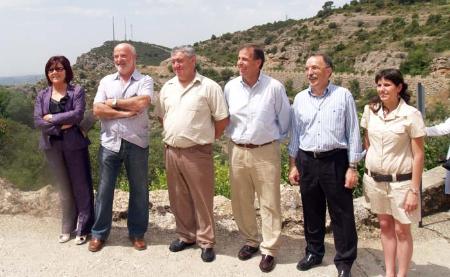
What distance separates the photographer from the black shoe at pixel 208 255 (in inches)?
152

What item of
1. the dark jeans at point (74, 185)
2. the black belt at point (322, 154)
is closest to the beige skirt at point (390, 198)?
the black belt at point (322, 154)

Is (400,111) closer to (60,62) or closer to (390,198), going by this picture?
(390,198)

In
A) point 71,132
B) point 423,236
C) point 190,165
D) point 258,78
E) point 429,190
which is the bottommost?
point 423,236

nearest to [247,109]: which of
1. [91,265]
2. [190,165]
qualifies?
[190,165]

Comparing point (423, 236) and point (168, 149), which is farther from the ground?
point (168, 149)

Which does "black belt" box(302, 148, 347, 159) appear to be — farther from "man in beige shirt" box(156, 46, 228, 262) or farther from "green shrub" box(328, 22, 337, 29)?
"green shrub" box(328, 22, 337, 29)

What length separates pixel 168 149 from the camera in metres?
3.90

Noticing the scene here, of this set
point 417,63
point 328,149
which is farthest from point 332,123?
point 417,63

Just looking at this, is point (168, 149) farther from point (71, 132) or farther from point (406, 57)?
point (406, 57)

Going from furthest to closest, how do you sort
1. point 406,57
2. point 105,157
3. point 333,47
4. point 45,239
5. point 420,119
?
point 333,47, point 406,57, point 45,239, point 105,157, point 420,119

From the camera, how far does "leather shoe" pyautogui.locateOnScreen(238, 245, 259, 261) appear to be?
153 inches

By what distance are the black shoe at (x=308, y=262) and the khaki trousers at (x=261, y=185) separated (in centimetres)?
21

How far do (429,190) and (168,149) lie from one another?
9.00 ft

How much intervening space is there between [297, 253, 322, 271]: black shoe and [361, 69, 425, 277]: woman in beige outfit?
0.61 m
